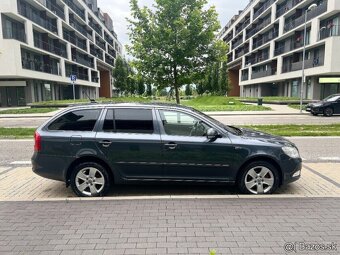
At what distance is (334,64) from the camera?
28156 mm

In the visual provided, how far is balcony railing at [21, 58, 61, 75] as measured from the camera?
99.8 feet

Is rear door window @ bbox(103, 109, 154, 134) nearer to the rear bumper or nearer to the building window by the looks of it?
the rear bumper

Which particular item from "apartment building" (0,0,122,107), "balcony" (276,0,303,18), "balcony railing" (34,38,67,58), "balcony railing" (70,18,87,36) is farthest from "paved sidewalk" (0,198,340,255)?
"balcony railing" (70,18,87,36)

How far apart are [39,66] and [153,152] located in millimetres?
34334

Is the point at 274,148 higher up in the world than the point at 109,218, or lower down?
higher up

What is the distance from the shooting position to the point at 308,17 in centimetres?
3350

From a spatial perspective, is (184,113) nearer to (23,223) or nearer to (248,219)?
(248,219)

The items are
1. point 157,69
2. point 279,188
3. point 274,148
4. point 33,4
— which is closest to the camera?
point 274,148

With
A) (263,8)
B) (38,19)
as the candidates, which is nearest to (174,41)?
(38,19)

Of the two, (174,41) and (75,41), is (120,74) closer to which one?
(75,41)

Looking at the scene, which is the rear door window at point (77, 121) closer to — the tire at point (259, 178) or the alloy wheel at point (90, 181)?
the alloy wheel at point (90, 181)

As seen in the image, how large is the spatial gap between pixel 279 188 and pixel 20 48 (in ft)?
103

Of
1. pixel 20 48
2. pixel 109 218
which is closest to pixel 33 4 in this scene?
pixel 20 48

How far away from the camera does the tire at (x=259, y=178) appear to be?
4.68 metres
